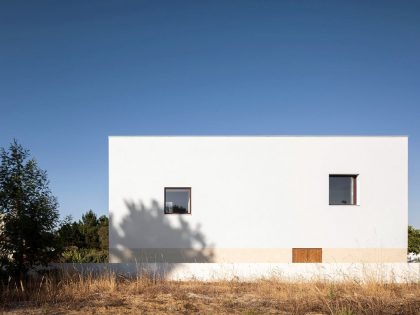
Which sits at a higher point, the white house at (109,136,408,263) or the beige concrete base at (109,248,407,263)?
the white house at (109,136,408,263)

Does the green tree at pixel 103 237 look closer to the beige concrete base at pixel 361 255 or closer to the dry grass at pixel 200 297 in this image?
the dry grass at pixel 200 297

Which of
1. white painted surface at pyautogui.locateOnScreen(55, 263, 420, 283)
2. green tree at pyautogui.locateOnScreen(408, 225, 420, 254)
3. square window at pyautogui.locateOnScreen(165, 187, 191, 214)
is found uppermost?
square window at pyautogui.locateOnScreen(165, 187, 191, 214)

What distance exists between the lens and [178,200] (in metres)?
12.9

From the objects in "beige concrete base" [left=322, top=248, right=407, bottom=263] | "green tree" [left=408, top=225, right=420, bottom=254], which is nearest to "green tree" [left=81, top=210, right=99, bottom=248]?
"beige concrete base" [left=322, top=248, right=407, bottom=263]

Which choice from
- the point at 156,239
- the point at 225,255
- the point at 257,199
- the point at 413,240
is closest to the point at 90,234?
the point at 156,239

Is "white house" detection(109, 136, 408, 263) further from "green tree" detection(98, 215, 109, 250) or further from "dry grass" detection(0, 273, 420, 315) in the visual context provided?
"green tree" detection(98, 215, 109, 250)

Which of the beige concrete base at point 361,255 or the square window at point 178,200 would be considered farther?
the square window at point 178,200

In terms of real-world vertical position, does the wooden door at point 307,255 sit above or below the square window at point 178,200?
below

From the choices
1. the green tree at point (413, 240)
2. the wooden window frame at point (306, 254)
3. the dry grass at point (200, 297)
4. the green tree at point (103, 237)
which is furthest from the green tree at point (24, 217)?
the green tree at point (413, 240)

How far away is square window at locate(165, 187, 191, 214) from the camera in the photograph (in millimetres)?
12773

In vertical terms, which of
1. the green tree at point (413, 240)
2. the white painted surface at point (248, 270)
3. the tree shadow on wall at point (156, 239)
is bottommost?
the green tree at point (413, 240)

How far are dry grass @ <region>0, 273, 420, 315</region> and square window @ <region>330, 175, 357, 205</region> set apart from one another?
3.67m

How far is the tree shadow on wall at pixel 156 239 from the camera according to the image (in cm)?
1251

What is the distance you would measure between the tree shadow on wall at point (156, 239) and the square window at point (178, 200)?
35 cm
